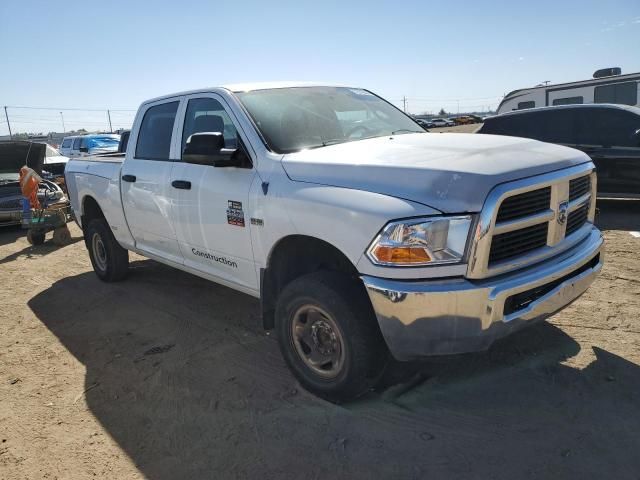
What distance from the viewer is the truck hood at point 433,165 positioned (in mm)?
2570

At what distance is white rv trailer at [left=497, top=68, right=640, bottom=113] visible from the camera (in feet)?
39.5

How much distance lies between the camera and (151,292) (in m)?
5.75

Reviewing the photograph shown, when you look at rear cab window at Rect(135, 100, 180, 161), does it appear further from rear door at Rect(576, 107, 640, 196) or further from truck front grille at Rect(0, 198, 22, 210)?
rear door at Rect(576, 107, 640, 196)

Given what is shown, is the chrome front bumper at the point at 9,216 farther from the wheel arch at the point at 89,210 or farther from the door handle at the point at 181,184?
the door handle at the point at 181,184

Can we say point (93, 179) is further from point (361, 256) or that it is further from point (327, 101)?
point (361, 256)

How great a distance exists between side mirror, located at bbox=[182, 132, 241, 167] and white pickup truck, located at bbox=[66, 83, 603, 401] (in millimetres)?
13

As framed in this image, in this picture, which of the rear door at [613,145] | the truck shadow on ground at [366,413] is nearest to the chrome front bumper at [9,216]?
the truck shadow on ground at [366,413]

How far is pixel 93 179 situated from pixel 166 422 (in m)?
3.56

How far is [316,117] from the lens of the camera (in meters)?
3.89

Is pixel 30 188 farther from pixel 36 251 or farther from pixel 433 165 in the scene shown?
pixel 433 165

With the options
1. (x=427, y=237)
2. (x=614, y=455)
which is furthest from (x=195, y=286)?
(x=614, y=455)

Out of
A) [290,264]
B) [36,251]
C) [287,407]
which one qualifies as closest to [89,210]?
[36,251]

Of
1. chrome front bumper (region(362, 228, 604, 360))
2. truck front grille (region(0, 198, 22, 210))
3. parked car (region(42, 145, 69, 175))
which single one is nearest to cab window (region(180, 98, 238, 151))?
chrome front bumper (region(362, 228, 604, 360))

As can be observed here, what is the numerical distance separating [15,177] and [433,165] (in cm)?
1011
